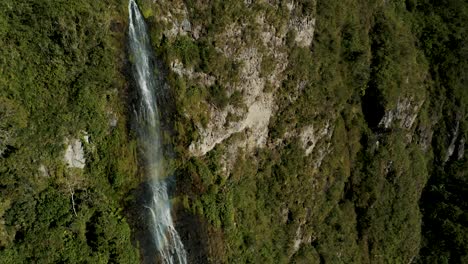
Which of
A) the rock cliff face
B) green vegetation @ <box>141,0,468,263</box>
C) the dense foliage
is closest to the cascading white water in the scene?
the dense foliage

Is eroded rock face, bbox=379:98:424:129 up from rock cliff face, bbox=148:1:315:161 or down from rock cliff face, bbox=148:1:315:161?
down

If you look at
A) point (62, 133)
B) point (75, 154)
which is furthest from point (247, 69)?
point (62, 133)

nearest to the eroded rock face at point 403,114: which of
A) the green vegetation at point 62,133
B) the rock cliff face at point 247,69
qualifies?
the rock cliff face at point 247,69

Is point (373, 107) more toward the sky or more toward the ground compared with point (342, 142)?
more toward the sky

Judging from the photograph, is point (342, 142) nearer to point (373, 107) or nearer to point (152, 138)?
point (373, 107)

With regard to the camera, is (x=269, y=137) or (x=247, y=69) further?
(x=269, y=137)

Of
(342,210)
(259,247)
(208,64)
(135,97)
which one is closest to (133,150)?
(135,97)

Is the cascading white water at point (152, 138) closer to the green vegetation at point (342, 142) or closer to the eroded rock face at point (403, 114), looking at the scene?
the green vegetation at point (342, 142)

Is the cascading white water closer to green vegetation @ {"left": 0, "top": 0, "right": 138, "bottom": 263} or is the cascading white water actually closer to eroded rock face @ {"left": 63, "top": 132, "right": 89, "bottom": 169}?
green vegetation @ {"left": 0, "top": 0, "right": 138, "bottom": 263}
